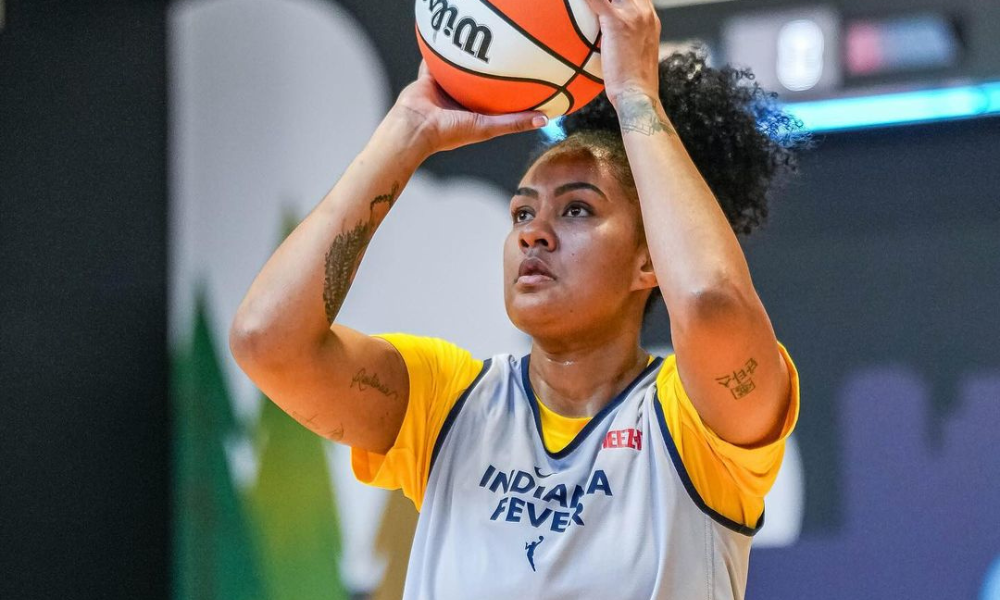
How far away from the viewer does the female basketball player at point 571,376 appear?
1.41 metres

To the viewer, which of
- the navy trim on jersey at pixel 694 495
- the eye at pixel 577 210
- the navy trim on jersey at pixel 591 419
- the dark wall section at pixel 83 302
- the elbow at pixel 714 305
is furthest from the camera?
the dark wall section at pixel 83 302

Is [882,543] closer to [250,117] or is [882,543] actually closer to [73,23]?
[250,117]

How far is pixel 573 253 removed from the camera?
164 cm

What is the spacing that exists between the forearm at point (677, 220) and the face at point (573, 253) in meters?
0.19

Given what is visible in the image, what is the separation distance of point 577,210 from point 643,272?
0.14 m

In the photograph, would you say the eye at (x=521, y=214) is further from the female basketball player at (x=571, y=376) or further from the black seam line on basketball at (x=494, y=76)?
the black seam line on basketball at (x=494, y=76)

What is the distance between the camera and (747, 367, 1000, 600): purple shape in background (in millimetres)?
2445

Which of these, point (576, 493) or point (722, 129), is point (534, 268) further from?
point (722, 129)

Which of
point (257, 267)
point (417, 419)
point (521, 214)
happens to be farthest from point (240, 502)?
point (521, 214)

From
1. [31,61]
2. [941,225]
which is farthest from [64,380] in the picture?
[941,225]

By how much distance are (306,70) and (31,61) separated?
742 mm

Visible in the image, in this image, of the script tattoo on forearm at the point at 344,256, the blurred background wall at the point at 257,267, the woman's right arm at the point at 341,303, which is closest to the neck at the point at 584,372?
the woman's right arm at the point at 341,303

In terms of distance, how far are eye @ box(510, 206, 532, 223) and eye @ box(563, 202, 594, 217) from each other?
0.23ft

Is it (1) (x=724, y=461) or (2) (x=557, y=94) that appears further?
(2) (x=557, y=94)
